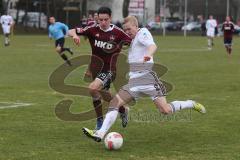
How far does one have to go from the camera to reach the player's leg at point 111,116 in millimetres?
9305

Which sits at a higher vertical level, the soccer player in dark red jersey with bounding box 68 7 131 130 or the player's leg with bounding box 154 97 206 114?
the soccer player in dark red jersey with bounding box 68 7 131 130

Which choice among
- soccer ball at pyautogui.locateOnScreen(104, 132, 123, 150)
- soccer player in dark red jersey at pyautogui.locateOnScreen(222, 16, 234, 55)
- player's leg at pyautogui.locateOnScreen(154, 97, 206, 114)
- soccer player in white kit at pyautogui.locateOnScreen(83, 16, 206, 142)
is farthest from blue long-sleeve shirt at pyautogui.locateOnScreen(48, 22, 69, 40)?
soccer ball at pyautogui.locateOnScreen(104, 132, 123, 150)

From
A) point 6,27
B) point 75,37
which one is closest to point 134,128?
point 75,37

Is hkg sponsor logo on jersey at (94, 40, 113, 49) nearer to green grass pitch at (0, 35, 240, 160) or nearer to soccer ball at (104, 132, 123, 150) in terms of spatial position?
green grass pitch at (0, 35, 240, 160)

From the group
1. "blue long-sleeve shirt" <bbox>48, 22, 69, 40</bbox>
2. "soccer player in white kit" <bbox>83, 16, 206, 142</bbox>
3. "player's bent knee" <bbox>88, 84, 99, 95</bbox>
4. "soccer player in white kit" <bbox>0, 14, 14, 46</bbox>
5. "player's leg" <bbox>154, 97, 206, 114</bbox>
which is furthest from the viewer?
"soccer player in white kit" <bbox>0, 14, 14, 46</bbox>

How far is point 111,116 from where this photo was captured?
941cm

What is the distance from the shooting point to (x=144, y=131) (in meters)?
10.8

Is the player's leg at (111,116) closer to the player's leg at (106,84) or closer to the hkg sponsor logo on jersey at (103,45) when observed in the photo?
the player's leg at (106,84)

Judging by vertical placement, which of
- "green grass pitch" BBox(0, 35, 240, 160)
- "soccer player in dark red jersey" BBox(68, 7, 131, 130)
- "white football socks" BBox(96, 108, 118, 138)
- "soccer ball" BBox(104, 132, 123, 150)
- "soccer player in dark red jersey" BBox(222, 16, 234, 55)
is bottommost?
"soccer player in dark red jersey" BBox(222, 16, 234, 55)

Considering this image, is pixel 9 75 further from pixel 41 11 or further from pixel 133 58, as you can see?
pixel 41 11

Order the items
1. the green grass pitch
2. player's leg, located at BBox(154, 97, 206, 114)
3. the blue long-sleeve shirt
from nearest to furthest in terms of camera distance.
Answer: the green grass pitch → player's leg, located at BBox(154, 97, 206, 114) → the blue long-sleeve shirt

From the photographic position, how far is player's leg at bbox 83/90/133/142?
9.30m

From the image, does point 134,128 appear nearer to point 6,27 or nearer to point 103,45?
point 103,45

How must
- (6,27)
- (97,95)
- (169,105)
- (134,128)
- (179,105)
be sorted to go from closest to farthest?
(169,105), (179,105), (97,95), (134,128), (6,27)
